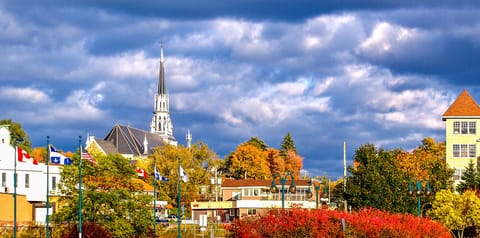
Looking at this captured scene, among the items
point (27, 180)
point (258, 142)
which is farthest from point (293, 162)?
point (27, 180)

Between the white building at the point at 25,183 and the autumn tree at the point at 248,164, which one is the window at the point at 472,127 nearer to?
the white building at the point at 25,183

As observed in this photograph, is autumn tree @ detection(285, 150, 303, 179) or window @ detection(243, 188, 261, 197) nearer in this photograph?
window @ detection(243, 188, 261, 197)

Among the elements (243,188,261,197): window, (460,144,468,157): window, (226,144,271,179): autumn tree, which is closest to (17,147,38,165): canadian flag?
(243,188,261,197): window

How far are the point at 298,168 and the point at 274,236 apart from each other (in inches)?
4994

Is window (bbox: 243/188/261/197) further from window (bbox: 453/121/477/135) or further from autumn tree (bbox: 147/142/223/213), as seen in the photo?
window (bbox: 453/121/477/135)

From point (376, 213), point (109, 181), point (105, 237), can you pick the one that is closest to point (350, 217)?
point (376, 213)

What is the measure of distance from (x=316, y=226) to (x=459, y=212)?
33122 millimetres

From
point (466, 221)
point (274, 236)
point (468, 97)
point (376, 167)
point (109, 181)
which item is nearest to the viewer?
point (274, 236)

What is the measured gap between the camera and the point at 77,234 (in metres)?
59.2

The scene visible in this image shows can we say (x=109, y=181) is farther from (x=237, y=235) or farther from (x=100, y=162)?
(x=237, y=235)

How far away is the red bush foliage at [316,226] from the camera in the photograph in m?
46.2

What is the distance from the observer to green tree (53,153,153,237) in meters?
67.1

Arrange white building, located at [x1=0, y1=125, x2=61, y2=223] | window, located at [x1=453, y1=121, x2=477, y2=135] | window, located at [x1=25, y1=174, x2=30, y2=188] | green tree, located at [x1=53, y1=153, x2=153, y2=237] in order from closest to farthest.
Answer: green tree, located at [x1=53, y1=153, x2=153, y2=237]
white building, located at [x1=0, y1=125, x2=61, y2=223]
window, located at [x1=25, y1=174, x2=30, y2=188]
window, located at [x1=453, y1=121, x2=477, y2=135]

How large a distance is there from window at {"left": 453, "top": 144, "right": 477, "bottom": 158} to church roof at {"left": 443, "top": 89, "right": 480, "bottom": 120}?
359 cm
